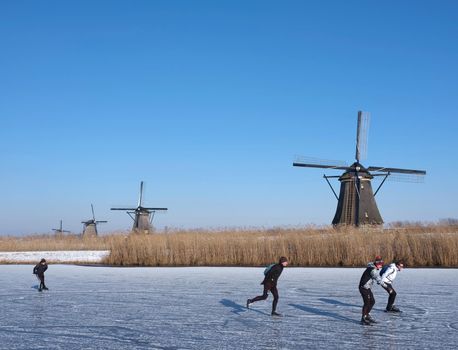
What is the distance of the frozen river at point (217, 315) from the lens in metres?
6.11

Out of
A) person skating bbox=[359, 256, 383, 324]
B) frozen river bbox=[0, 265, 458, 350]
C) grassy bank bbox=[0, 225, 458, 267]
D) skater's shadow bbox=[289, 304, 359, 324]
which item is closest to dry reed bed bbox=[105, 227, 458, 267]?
grassy bank bbox=[0, 225, 458, 267]

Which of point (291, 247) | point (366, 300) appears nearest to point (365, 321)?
point (366, 300)

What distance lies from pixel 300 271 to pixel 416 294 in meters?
5.83

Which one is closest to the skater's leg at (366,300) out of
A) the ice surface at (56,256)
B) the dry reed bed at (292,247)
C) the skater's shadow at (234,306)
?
the skater's shadow at (234,306)

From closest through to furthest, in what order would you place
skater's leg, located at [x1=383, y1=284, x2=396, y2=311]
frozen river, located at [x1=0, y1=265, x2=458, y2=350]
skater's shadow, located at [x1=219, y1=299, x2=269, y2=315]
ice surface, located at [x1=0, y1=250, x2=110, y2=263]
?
frozen river, located at [x1=0, y1=265, x2=458, y2=350] < skater's leg, located at [x1=383, y1=284, x2=396, y2=311] < skater's shadow, located at [x1=219, y1=299, x2=269, y2=315] < ice surface, located at [x1=0, y1=250, x2=110, y2=263]

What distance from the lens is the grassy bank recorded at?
17.2m

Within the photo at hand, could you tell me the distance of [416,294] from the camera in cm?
1034

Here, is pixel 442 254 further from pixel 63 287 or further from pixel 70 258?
pixel 70 258

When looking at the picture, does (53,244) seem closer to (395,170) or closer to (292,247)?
(292,247)

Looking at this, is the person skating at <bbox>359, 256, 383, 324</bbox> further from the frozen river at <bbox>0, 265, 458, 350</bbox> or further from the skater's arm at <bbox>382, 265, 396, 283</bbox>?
the skater's arm at <bbox>382, 265, 396, 283</bbox>

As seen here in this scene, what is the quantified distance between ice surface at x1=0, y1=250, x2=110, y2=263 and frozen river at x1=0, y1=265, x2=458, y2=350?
30.5 feet

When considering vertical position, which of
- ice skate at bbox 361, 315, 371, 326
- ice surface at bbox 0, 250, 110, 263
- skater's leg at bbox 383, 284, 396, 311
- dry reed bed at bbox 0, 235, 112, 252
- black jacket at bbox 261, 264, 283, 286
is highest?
black jacket at bbox 261, 264, 283, 286

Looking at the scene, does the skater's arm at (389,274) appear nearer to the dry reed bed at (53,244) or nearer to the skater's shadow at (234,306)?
the skater's shadow at (234,306)

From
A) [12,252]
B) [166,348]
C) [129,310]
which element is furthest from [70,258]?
[166,348]
